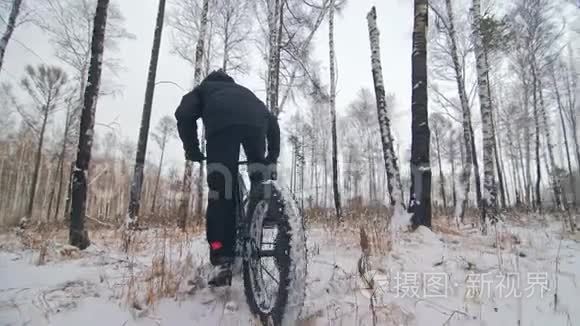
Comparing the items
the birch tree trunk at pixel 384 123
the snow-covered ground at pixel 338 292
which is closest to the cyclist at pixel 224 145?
the snow-covered ground at pixel 338 292

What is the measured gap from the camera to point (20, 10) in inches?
190

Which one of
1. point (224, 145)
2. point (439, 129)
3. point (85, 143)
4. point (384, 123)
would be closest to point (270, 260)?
point (224, 145)

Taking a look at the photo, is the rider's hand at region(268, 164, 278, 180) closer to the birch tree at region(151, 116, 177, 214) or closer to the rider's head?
the rider's head

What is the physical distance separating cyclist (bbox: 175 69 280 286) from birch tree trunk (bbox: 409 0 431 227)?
296cm

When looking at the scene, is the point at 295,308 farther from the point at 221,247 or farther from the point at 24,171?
the point at 24,171

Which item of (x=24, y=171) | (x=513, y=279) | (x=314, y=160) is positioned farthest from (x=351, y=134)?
(x=513, y=279)

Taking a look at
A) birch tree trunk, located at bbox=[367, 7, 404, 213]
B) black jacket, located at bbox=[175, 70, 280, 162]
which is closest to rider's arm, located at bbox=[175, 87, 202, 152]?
black jacket, located at bbox=[175, 70, 280, 162]

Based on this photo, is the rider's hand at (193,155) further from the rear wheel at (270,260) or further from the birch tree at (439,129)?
the birch tree at (439,129)

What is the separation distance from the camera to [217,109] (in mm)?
2014

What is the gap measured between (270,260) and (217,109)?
3.32 ft

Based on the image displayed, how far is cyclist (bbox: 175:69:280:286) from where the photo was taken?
1.97 metres

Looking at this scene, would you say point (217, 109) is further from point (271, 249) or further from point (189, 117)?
point (271, 249)

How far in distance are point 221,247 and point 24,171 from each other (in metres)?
28.8

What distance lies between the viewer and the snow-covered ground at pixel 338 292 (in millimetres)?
1791
